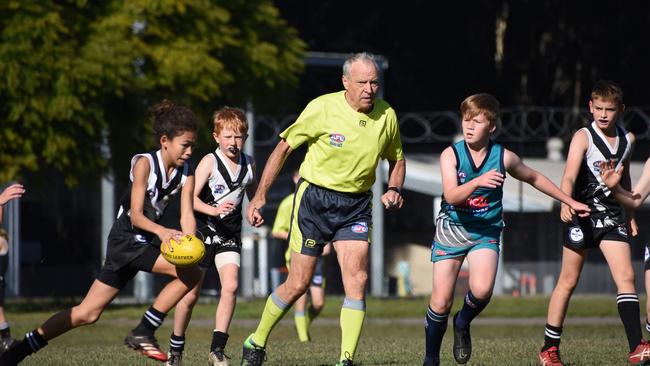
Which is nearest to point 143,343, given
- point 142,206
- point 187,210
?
point 187,210

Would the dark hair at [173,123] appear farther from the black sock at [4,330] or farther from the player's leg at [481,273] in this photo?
the black sock at [4,330]

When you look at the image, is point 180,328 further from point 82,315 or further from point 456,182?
point 456,182

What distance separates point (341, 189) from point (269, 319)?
A: 1.11 m

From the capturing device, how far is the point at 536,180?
8.87 meters

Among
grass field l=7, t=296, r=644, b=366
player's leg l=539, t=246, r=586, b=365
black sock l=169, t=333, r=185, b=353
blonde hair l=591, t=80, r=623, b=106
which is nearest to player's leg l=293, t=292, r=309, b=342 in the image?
grass field l=7, t=296, r=644, b=366

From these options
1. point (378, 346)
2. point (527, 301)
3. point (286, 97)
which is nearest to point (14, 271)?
point (286, 97)

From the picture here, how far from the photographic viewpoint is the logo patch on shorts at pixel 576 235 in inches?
370

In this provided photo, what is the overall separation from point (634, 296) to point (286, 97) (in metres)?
14.0

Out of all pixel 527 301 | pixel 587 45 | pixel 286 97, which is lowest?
pixel 527 301

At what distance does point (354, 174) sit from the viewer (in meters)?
8.80

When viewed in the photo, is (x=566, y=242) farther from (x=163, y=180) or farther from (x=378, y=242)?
(x=378, y=242)

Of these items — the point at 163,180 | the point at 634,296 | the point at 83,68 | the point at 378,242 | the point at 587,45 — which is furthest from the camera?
the point at 587,45

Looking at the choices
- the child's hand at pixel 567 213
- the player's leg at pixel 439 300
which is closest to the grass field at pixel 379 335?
the player's leg at pixel 439 300

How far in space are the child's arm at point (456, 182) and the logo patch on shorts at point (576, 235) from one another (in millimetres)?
1326
